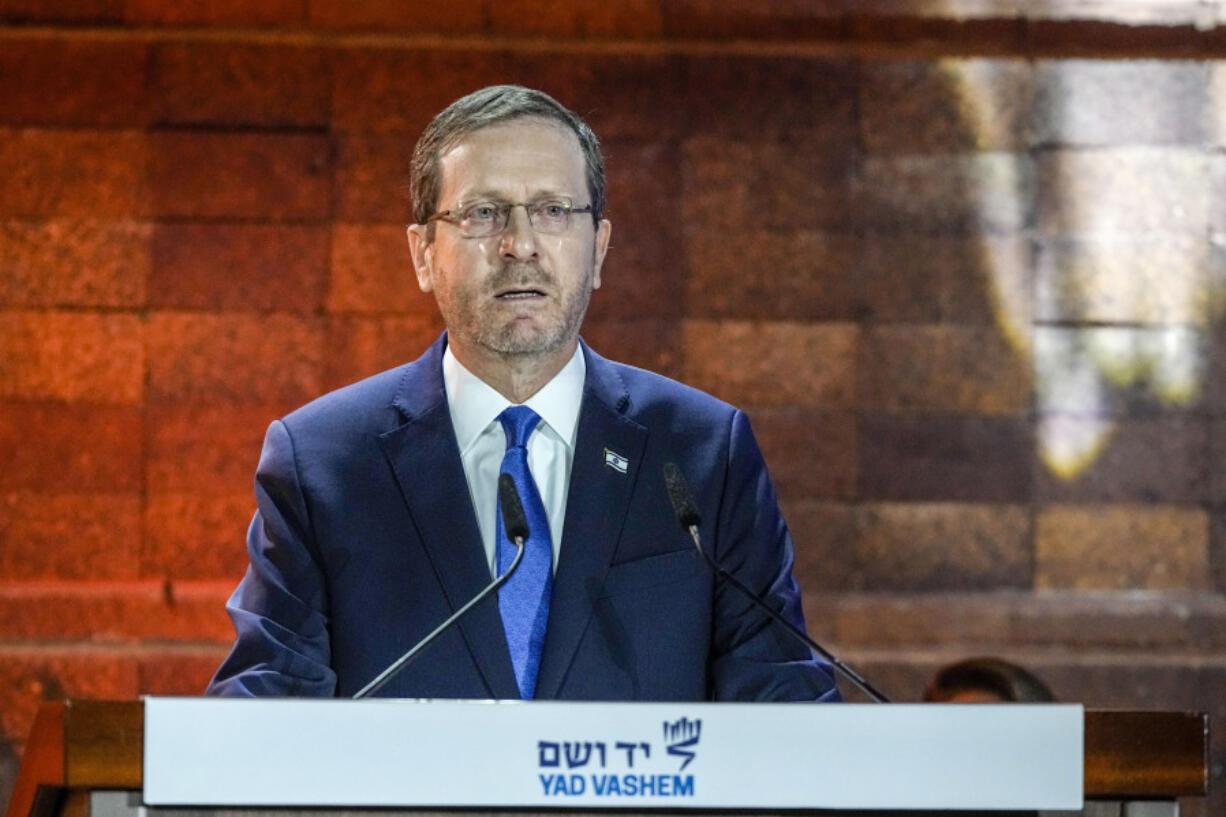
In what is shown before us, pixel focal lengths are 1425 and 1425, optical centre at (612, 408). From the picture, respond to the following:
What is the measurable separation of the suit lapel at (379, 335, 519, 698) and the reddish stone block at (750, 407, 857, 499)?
86.8 inches

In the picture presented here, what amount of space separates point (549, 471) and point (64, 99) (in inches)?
106

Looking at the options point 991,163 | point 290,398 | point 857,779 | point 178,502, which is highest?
point 991,163

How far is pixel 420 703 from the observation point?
4.03 ft

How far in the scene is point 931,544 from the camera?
4223 millimetres

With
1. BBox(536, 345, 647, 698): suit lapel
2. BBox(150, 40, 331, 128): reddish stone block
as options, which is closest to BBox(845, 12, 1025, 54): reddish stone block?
BBox(150, 40, 331, 128): reddish stone block

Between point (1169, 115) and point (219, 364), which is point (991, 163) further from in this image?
point (219, 364)

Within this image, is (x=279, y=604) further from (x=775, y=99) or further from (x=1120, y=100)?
(x=1120, y=100)

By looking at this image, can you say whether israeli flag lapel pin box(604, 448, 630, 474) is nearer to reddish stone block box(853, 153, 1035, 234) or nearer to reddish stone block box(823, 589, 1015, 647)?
reddish stone block box(823, 589, 1015, 647)

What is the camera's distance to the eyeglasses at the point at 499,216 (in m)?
2.11

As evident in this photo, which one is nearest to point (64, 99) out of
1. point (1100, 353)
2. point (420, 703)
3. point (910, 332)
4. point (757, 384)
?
point (757, 384)

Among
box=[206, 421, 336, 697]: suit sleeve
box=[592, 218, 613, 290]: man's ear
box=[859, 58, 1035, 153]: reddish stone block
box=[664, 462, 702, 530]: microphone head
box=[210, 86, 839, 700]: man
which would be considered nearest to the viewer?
box=[664, 462, 702, 530]: microphone head

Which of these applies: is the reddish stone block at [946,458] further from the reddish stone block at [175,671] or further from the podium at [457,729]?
the podium at [457,729]

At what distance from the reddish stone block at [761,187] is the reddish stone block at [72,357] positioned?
65.9 inches

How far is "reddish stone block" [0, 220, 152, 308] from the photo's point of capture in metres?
4.11
